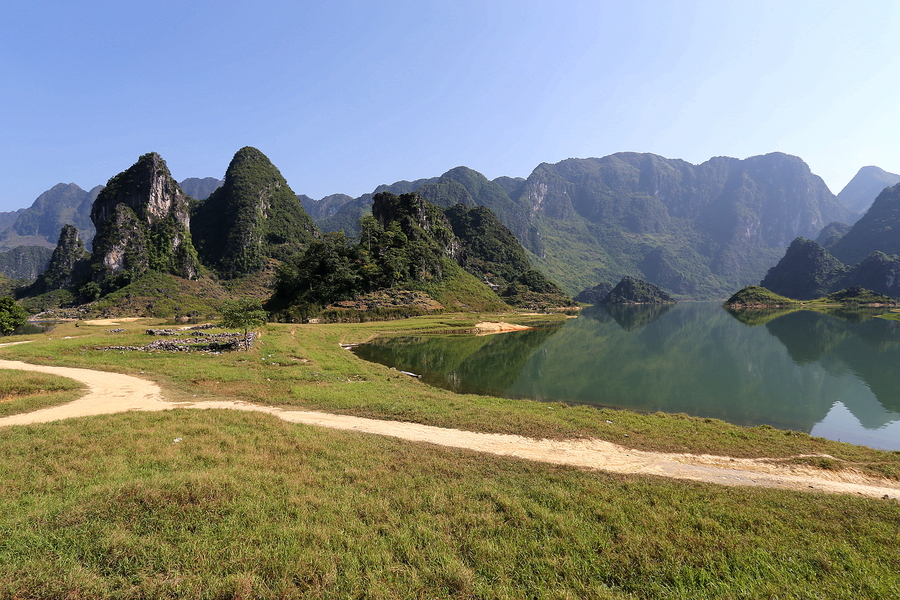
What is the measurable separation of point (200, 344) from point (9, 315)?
42722 millimetres

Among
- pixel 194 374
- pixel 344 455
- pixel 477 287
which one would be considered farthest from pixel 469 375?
pixel 477 287

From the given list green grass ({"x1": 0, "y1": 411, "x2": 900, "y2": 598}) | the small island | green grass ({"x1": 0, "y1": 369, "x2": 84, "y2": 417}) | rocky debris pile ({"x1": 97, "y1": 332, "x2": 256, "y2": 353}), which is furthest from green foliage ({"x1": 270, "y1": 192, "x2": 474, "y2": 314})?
the small island

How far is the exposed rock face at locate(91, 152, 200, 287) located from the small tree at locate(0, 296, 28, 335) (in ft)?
334

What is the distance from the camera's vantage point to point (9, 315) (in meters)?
50.7

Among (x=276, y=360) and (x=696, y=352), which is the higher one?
(x=276, y=360)

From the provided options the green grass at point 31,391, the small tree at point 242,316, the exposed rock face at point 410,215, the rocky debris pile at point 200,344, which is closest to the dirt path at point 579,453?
the green grass at point 31,391

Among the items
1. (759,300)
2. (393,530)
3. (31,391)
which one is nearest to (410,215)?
(31,391)

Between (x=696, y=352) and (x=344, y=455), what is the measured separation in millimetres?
55123

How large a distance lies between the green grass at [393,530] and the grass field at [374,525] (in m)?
0.04

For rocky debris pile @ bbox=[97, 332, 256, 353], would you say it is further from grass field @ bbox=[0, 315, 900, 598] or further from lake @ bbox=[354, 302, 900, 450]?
grass field @ bbox=[0, 315, 900, 598]

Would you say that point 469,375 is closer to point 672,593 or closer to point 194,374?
point 194,374

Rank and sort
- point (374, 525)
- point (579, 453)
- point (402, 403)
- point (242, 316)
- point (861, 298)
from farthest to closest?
point (861, 298), point (242, 316), point (402, 403), point (579, 453), point (374, 525)

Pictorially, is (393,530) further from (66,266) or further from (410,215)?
(66,266)

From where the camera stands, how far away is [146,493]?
7.23 metres
